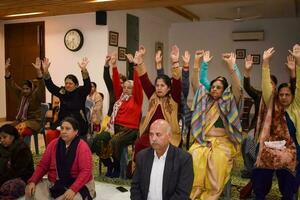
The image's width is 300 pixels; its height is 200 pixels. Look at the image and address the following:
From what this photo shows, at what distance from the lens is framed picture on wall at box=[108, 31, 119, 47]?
6719 millimetres

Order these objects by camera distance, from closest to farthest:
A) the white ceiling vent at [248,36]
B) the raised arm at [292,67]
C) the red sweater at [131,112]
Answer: the raised arm at [292,67]
the red sweater at [131,112]
the white ceiling vent at [248,36]

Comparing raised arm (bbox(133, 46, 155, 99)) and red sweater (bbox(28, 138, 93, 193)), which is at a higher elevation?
raised arm (bbox(133, 46, 155, 99))

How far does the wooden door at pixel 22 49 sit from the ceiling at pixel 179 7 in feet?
1.32

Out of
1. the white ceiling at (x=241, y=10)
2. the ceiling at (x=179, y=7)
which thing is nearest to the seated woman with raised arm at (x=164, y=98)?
the ceiling at (x=179, y=7)

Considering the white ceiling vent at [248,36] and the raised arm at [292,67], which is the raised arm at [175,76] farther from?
the white ceiling vent at [248,36]

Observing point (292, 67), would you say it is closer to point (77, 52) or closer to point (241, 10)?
point (77, 52)

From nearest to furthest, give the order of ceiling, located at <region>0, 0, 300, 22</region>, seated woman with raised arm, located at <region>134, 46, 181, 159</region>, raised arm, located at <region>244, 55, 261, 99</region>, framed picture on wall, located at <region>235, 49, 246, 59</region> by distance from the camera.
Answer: raised arm, located at <region>244, 55, 261, 99</region>
seated woman with raised arm, located at <region>134, 46, 181, 159</region>
ceiling, located at <region>0, 0, 300, 22</region>
framed picture on wall, located at <region>235, 49, 246, 59</region>

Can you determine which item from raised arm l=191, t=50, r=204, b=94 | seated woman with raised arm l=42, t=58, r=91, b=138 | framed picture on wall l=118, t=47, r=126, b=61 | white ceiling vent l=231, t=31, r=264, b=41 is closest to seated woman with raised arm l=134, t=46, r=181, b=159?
raised arm l=191, t=50, r=204, b=94

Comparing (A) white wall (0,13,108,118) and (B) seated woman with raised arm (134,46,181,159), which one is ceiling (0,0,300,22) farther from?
(B) seated woman with raised arm (134,46,181,159)

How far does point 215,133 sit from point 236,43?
637 cm

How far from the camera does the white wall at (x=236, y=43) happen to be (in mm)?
8680

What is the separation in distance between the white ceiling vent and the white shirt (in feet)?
23.7

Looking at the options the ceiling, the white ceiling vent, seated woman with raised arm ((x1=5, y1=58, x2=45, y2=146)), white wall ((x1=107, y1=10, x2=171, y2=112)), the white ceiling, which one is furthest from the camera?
the white ceiling vent

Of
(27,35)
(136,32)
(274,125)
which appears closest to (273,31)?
(136,32)
